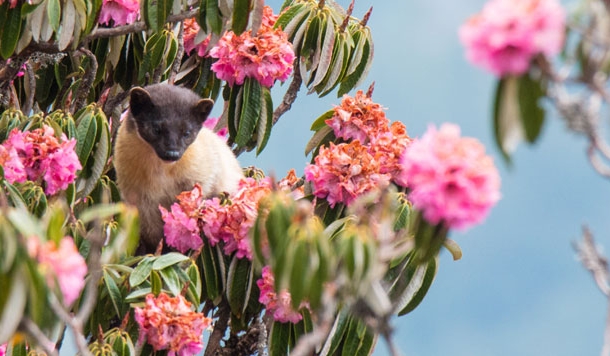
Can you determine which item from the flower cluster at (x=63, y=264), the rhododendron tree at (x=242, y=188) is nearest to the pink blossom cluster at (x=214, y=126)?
the rhododendron tree at (x=242, y=188)

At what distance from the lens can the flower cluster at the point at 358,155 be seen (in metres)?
6.59

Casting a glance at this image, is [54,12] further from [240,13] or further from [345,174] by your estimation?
[345,174]

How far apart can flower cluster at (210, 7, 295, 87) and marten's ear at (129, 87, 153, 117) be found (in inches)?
18.7

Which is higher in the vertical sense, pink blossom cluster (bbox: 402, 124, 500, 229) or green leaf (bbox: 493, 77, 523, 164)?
green leaf (bbox: 493, 77, 523, 164)

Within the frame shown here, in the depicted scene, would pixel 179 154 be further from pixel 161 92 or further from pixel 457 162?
pixel 457 162

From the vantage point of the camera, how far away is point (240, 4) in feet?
21.3

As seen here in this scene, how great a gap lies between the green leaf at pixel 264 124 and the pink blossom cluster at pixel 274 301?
1356 millimetres

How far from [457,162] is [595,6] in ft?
1.96

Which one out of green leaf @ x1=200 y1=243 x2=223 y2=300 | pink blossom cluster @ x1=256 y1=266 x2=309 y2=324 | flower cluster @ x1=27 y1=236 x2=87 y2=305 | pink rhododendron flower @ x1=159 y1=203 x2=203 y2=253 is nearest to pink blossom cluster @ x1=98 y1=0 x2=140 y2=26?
pink rhododendron flower @ x1=159 y1=203 x2=203 y2=253

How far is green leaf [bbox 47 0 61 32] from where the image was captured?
6.51m

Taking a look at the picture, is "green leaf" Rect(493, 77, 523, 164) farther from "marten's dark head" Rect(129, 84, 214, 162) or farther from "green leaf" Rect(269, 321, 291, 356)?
"marten's dark head" Rect(129, 84, 214, 162)

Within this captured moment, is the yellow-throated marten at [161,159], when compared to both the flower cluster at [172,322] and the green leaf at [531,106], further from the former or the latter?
the green leaf at [531,106]

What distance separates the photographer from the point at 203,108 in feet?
25.5

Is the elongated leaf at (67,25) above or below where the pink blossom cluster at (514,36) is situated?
below
